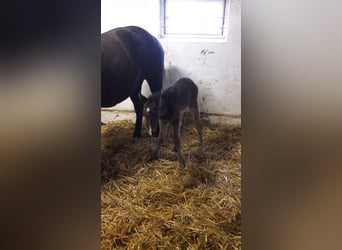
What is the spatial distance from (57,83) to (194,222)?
554 millimetres

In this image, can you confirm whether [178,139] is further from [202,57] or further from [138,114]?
[202,57]

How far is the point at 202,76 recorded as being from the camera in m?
0.94

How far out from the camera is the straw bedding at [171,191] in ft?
2.96

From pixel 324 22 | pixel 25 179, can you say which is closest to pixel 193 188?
pixel 25 179

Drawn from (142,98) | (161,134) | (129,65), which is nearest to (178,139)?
(161,134)

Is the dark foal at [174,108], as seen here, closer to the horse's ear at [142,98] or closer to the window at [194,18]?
the horse's ear at [142,98]

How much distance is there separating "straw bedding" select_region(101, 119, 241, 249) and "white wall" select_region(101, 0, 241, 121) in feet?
0.25

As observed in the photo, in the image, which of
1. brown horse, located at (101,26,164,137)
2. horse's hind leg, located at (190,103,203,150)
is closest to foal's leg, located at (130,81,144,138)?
brown horse, located at (101,26,164,137)

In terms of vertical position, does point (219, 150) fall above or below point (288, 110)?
below

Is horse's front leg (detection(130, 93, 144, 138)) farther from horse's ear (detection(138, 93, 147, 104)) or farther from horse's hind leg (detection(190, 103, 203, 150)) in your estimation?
horse's hind leg (detection(190, 103, 203, 150))

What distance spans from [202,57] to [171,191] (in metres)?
0.38

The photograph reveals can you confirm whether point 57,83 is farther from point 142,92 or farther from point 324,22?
point 324,22

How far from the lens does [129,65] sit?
1004 mm

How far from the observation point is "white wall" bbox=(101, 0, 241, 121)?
36.8 inches
